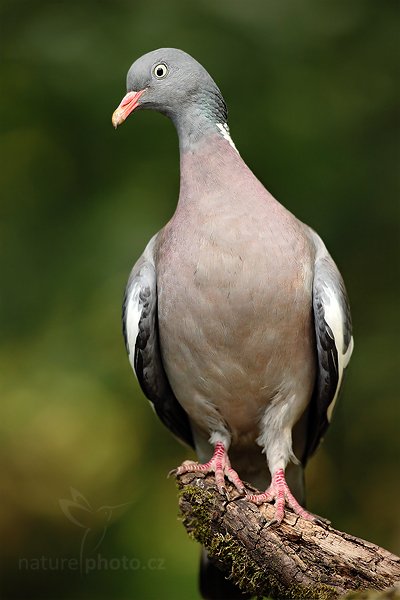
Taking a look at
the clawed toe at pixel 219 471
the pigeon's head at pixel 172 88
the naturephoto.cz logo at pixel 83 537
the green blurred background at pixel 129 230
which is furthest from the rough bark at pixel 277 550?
the naturephoto.cz logo at pixel 83 537

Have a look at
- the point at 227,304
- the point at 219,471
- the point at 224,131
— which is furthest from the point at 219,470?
the point at 224,131

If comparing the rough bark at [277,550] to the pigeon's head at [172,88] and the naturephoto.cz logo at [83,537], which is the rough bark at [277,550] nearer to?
the pigeon's head at [172,88]

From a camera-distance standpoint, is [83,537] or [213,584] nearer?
[213,584]

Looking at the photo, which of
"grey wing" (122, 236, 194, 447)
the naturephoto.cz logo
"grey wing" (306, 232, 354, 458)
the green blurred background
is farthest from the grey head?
the naturephoto.cz logo

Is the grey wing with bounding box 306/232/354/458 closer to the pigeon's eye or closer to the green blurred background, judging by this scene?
the pigeon's eye

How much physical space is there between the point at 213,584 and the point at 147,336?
1206 mm

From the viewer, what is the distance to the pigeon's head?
3553 millimetres

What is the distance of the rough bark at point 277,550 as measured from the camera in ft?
9.61

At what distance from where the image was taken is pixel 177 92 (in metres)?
3.55

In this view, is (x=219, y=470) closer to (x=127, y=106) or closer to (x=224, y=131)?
(x=224, y=131)

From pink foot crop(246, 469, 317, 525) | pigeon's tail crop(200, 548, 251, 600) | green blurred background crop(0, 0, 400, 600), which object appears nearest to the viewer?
pink foot crop(246, 469, 317, 525)

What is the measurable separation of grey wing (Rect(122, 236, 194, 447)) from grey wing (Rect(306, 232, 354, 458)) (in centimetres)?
68

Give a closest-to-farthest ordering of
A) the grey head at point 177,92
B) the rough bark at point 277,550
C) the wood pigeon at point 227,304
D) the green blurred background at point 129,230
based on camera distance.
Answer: the rough bark at point 277,550, the wood pigeon at point 227,304, the grey head at point 177,92, the green blurred background at point 129,230

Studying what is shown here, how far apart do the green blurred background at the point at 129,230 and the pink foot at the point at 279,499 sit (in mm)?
1488
